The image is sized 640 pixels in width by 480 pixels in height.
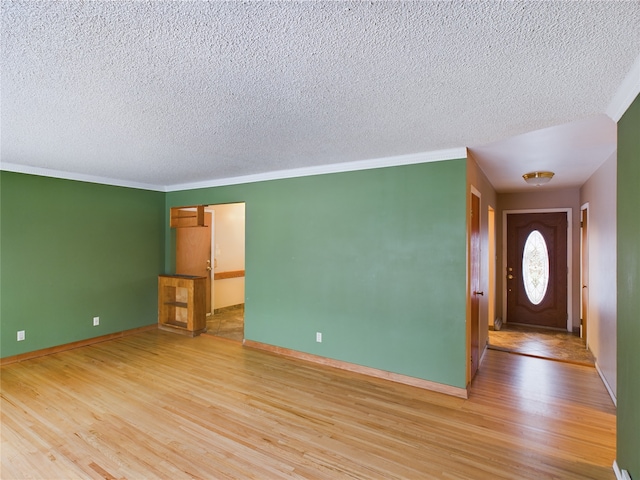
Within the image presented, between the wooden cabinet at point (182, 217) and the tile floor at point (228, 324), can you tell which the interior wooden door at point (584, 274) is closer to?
the tile floor at point (228, 324)

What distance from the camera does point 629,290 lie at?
73.5 inches

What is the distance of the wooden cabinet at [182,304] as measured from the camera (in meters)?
5.08

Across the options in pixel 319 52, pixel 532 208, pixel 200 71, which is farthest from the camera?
→ pixel 532 208

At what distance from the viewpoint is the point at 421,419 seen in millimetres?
2723

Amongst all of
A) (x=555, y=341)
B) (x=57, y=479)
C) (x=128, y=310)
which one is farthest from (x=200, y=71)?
(x=555, y=341)

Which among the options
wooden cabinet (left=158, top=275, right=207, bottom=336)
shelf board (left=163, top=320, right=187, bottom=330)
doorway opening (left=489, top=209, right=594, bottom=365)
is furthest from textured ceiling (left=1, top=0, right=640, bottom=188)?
doorway opening (left=489, top=209, right=594, bottom=365)

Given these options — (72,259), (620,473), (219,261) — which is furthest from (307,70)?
(219,261)

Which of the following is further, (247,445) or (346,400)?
(346,400)

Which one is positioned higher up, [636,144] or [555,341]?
[636,144]

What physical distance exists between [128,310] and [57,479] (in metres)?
3.37

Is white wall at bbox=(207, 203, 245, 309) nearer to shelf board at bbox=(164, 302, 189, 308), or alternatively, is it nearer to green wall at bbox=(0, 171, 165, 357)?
shelf board at bbox=(164, 302, 189, 308)

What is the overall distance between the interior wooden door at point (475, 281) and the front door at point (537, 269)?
8.56 feet

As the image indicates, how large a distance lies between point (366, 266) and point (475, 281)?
4.11ft

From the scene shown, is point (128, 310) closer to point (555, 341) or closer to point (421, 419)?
point (421, 419)
